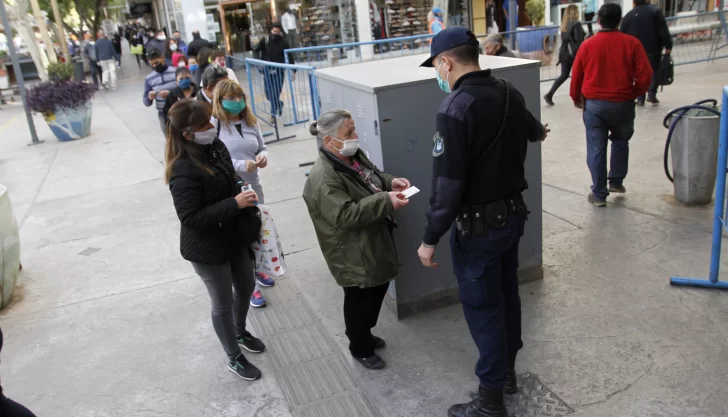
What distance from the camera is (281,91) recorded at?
32.1ft

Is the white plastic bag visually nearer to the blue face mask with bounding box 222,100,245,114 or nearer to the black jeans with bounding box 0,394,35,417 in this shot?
the blue face mask with bounding box 222,100,245,114

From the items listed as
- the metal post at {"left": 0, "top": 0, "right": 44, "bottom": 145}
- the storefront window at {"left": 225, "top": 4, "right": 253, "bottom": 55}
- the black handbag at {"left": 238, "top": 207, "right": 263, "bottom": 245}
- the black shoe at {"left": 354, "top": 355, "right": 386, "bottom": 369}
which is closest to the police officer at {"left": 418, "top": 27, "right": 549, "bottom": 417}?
the black shoe at {"left": 354, "top": 355, "right": 386, "bottom": 369}

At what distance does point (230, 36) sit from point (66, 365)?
67.0ft

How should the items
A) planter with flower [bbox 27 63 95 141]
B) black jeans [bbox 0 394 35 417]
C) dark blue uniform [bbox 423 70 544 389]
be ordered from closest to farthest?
black jeans [bbox 0 394 35 417] → dark blue uniform [bbox 423 70 544 389] → planter with flower [bbox 27 63 95 141]

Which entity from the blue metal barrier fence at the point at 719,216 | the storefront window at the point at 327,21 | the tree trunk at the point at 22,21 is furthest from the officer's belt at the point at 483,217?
the storefront window at the point at 327,21

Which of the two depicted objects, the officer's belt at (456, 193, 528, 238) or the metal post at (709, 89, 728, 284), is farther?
the metal post at (709, 89, 728, 284)

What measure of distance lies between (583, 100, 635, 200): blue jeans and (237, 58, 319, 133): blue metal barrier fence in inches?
158

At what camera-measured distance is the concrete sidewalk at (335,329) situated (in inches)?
133

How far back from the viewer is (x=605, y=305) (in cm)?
410

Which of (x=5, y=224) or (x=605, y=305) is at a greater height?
(x=5, y=224)

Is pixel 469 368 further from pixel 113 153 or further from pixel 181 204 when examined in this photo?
pixel 113 153

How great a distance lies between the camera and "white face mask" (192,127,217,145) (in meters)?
3.26

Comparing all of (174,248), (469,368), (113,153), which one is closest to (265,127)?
(113,153)

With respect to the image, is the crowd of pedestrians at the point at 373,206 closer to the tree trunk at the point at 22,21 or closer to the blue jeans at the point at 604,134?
the blue jeans at the point at 604,134
